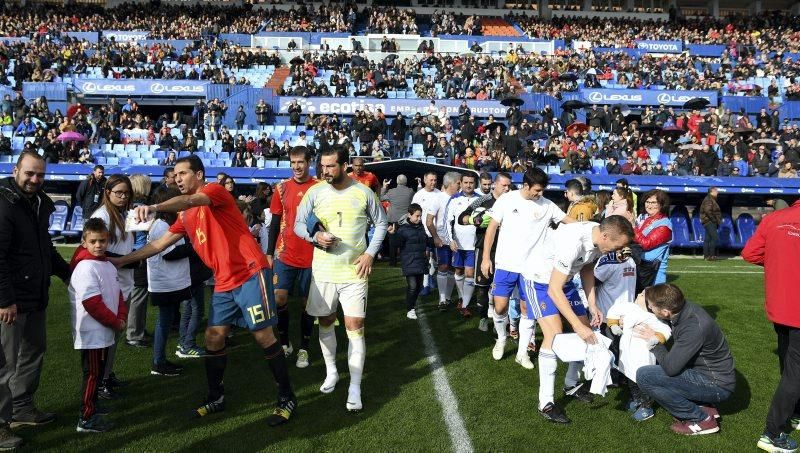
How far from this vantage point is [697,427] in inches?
187

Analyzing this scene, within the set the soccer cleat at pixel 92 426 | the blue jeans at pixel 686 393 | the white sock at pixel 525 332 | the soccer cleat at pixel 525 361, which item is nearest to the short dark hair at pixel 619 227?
the blue jeans at pixel 686 393

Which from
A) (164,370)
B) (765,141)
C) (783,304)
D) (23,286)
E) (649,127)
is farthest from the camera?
(649,127)

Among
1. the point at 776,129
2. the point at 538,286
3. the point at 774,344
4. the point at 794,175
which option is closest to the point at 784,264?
the point at 538,286

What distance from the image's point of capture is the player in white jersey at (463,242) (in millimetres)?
8586

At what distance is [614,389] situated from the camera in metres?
5.77

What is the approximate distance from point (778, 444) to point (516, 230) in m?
2.95

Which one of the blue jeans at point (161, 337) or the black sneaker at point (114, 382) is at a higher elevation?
the blue jeans at point (161, 337)

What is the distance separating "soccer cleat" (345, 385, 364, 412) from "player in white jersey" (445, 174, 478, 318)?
12.4 ft

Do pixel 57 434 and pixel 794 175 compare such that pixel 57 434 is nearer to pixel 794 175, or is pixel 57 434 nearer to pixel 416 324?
pixel 416 324

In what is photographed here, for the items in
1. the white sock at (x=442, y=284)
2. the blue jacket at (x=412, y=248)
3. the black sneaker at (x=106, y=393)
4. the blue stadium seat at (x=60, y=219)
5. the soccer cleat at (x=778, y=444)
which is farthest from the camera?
the blue stadium seat at (x=60, y=219)

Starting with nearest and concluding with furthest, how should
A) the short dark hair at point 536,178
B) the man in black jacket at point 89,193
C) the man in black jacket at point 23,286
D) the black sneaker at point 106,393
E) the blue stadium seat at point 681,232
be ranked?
1. the man in black jacket at point 23,286
2. the black sneaker at point 106,393
3. the short dark hair at point 536,178
4. the man in black jacket at point 89,193
5. the blue stadium seat at point 681,232

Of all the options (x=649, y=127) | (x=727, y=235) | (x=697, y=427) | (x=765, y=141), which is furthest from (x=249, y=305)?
(x=649, y=127)

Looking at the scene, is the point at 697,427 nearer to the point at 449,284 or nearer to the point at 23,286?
the point at 449,284

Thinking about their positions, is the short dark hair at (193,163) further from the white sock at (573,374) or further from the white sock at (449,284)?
the white sock at (449,284)
